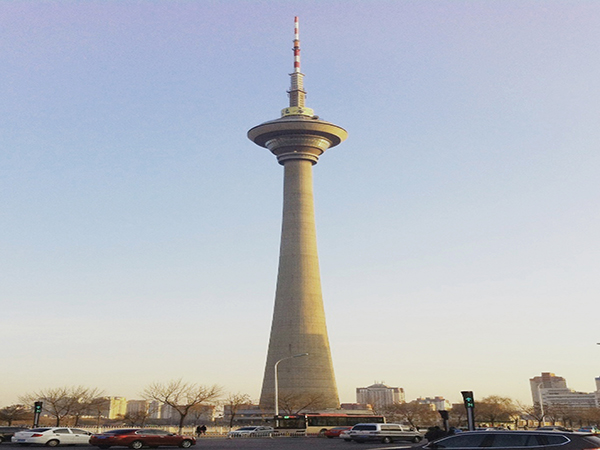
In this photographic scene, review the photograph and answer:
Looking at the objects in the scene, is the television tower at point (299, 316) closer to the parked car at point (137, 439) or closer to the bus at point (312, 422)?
the bus at point (312, 422)

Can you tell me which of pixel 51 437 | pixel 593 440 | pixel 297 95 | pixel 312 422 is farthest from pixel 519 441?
pixel 297 95

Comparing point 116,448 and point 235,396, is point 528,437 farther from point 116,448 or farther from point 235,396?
point 235,396

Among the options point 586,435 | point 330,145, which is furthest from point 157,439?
point 330,145

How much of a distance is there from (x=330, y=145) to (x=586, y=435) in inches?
4459

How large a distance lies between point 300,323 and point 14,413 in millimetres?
47614

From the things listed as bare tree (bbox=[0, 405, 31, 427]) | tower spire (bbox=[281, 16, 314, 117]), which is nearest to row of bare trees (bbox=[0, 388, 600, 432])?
bare tree (bbox=[0, 405, 31, 427])

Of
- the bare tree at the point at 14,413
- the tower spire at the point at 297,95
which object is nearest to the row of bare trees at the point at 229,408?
the bare tree at the point at 14,413

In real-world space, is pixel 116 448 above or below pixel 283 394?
below

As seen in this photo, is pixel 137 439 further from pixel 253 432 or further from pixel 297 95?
pixel 297 95

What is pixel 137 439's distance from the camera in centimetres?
3728

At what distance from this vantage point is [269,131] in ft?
406

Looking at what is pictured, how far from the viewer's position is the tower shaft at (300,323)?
113125 mm

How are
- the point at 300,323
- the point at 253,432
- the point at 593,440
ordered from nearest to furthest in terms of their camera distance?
the point at 593,440 → the point at 253,432 → the point at 300,323

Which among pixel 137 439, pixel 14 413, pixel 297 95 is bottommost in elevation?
pixel 137 439
